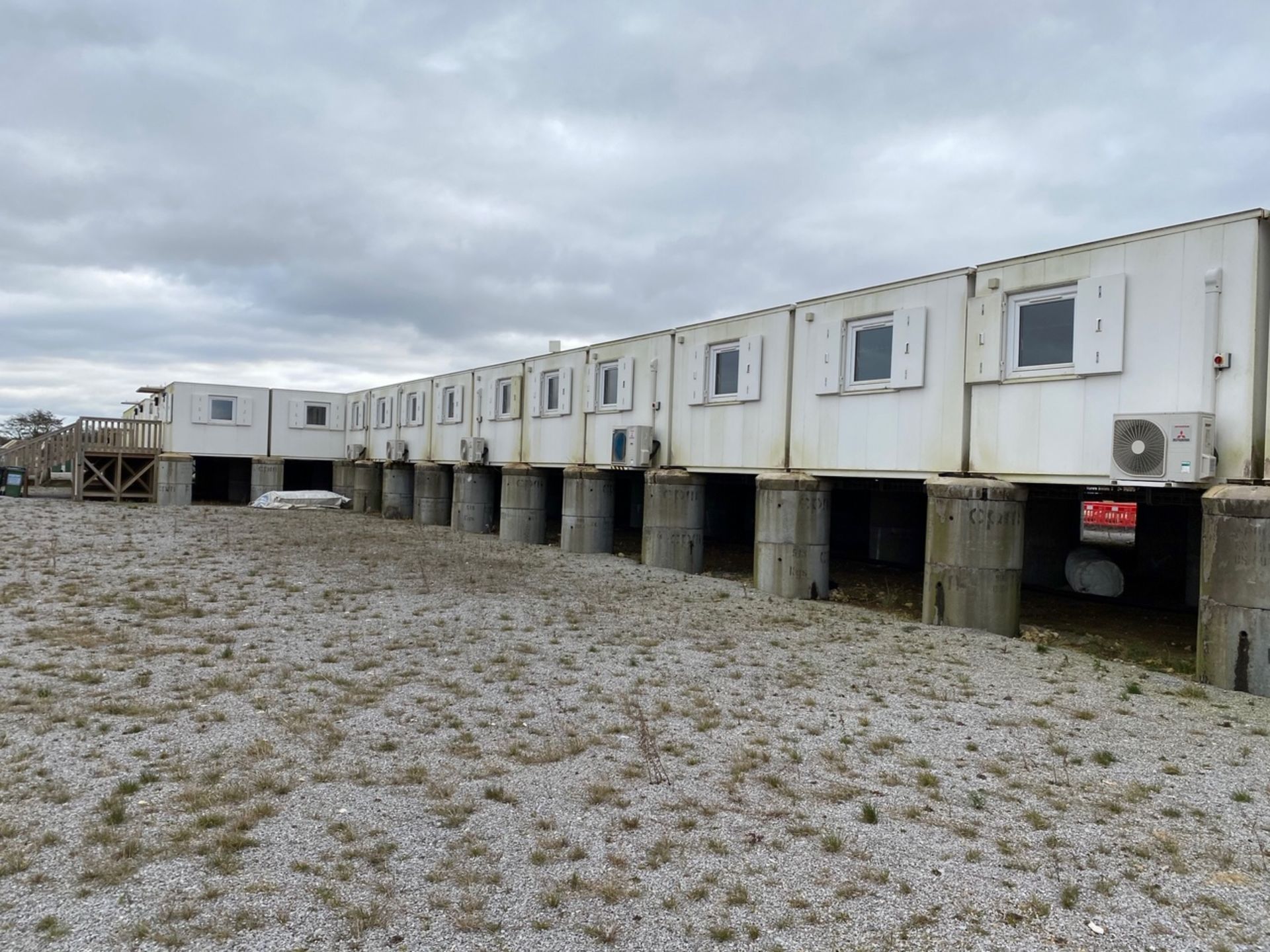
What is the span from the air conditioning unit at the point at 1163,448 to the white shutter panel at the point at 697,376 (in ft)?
26.9

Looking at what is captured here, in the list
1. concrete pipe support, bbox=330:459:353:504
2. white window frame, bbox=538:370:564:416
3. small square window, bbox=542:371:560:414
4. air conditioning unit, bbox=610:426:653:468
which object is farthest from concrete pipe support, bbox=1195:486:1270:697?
concrete pipe support, bbox=330:459:353:504

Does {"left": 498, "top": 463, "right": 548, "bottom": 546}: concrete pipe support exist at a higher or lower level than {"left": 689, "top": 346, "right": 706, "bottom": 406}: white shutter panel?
lower

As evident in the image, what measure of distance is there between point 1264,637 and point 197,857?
9.29 metres

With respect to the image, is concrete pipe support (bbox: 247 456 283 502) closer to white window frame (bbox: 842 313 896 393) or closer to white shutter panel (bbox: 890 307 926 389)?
white window frame (bbox: 842 313 896 393)

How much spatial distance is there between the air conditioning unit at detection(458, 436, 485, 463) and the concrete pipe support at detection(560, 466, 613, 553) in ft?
19.0

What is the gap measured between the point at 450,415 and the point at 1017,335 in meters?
20.5

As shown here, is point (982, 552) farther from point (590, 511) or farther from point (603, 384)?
point (603, 384)

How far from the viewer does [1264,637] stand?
8.30 metres

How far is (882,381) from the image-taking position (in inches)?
512

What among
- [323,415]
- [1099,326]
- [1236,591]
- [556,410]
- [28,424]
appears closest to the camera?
[1236,591]

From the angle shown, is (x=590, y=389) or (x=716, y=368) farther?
(x=590, y=389)

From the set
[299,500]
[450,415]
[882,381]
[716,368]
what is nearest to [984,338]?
[882,381]

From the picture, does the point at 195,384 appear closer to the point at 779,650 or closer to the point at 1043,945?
the point at 779,650

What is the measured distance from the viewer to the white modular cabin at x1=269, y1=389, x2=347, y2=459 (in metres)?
36.3
